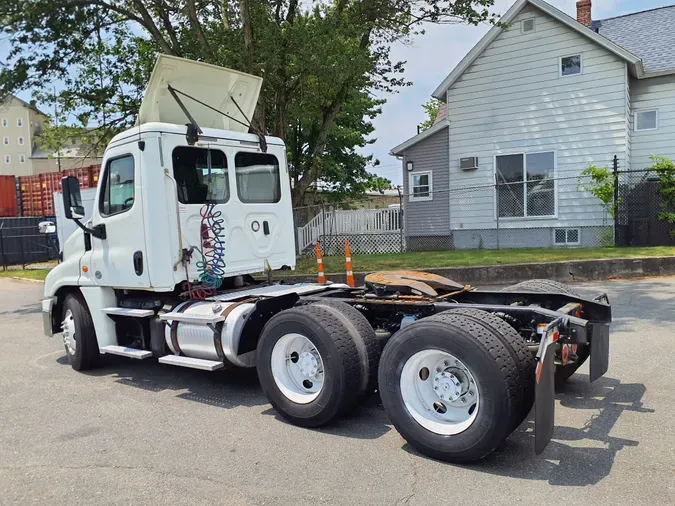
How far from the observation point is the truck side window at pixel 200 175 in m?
5.78

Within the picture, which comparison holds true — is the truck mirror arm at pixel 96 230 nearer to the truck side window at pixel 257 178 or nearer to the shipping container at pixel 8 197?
the truck side window at pixel 257 178

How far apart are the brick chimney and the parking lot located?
1780cm

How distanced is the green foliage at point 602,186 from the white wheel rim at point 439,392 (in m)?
14.5

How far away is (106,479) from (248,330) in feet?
5.88

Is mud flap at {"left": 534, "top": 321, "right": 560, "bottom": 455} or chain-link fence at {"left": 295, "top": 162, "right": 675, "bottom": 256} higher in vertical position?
chain-link fence at {"left": 295, "top": 162, "right": 675, "bottom": 256}

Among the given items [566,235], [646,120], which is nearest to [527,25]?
[646,120]

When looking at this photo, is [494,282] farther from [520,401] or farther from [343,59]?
[520,401]

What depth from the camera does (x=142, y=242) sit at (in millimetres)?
5684

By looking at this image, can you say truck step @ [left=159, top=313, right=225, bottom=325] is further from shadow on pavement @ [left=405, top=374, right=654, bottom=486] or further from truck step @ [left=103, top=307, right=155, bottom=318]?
shadow on pavement @ [left=405, top=374, right=654, bottom=486]

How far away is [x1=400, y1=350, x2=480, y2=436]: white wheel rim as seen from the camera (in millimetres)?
3827

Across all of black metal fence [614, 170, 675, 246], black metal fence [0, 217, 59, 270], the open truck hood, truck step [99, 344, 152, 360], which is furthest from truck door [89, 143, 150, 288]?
black metal fence [0, 217, 59, 270]

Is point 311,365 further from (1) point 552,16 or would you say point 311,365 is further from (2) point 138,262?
(1) point 552,16

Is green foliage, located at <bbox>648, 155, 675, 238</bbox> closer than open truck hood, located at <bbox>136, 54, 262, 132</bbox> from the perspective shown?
No

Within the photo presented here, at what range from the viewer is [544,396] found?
11.3 feet
